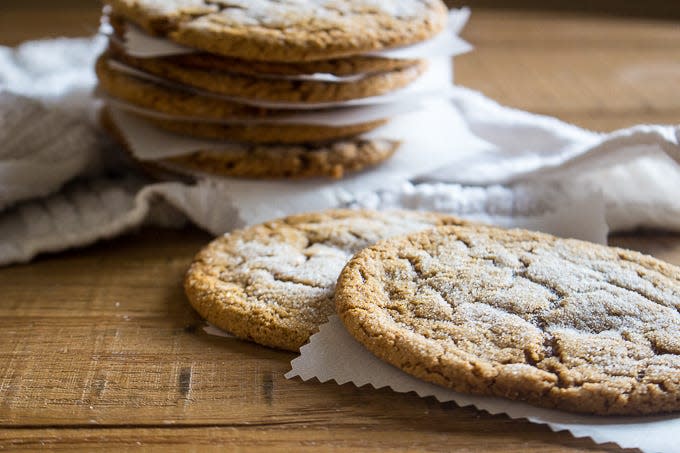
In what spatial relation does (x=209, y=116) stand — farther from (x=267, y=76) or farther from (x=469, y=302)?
(x=469, y=302)

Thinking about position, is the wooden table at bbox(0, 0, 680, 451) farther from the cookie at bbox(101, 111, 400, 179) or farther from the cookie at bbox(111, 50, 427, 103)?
the cookie at bbox(111, 50, 427, 103)

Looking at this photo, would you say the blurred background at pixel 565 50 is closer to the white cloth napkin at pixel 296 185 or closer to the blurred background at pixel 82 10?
the blurred background at pixel 82 10

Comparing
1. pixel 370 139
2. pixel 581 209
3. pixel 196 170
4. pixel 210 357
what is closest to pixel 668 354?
pixel 581 209

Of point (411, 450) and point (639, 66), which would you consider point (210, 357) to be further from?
point (639, 66)

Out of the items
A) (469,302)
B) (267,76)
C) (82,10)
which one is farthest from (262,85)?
(82,10)

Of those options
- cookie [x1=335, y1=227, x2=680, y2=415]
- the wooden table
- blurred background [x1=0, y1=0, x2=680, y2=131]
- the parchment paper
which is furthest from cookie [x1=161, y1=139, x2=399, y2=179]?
blurred background [x1=0, y1=0, x2=680, y2=131]

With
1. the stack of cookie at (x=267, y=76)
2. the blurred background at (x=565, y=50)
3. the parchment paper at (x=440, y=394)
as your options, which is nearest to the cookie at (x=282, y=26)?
the stack of cookie at (x=267, y=76)
